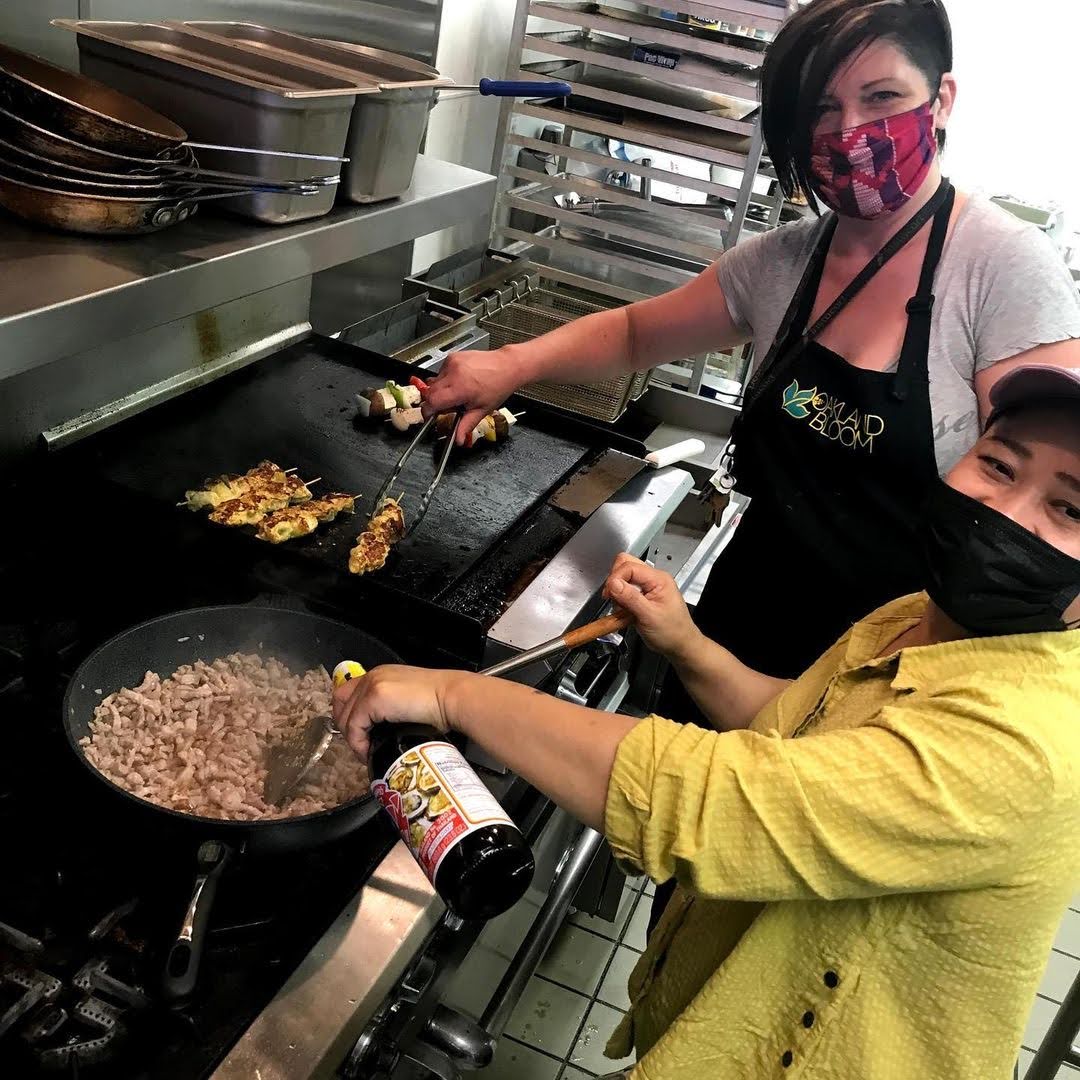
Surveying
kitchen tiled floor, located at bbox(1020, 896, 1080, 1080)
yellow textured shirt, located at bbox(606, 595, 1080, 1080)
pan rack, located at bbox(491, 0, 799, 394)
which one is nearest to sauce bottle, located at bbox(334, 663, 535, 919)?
yellow textured shirt, located at bbox(606, 595, 1080, 1080)

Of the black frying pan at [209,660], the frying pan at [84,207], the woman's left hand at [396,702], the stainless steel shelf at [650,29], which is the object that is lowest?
the black frying pan at [209,660]

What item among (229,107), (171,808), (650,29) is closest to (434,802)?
(171,808)

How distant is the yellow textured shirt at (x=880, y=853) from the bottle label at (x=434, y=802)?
5.2 inches

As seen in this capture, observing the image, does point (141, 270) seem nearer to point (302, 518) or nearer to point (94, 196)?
point (94, 196)

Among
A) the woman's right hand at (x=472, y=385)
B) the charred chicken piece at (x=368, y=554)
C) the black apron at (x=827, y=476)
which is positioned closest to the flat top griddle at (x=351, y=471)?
→ the charred chicken piece at (x=368, y=554)

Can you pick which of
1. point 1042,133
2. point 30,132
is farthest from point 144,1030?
point 1042,133

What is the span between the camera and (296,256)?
1397 millimetres

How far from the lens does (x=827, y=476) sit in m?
1.68

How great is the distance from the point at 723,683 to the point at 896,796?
562mm

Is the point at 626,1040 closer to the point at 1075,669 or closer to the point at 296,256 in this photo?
the point at 1075,669

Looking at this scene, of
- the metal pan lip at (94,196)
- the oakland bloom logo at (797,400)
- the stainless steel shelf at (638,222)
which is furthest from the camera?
the stainless steel shelf at (638,222)

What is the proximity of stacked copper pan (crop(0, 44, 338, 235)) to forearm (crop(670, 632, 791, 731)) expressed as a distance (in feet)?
2.75

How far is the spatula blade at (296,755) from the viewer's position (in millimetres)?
1293

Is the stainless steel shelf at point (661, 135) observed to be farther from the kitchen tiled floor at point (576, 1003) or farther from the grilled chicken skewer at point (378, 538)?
the kitchen tiled floor at point (576, 1003)
